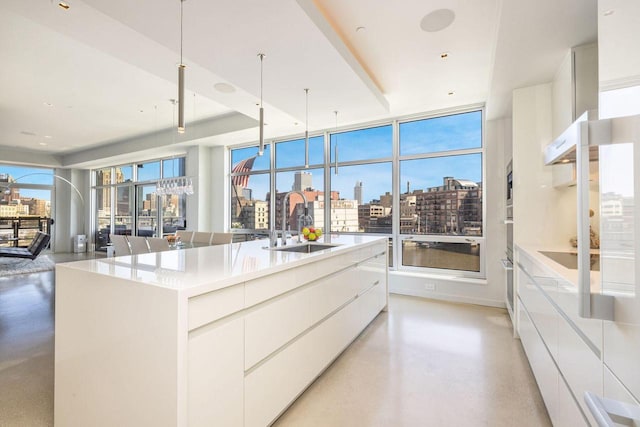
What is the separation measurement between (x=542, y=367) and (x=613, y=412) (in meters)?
1.70

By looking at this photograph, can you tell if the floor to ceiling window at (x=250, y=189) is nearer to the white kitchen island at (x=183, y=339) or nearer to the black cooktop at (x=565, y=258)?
the white kitchen island at (x=183, y=339)

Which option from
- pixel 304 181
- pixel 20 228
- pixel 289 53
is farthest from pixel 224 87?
pixel 20 228

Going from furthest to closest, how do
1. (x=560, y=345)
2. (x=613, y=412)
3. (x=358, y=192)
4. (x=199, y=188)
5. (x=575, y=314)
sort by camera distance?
(x=199, y=188)
(x=358, y=192)
(x=560, y=345)
(x=575, y=314)
(x=613, y=412)

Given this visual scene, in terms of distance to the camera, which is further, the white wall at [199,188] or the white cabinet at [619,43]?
the white wall at [199,188]

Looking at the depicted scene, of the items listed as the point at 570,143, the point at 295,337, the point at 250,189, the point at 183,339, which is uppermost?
the point at 250,189

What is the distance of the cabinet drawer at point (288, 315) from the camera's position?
58.9 inches

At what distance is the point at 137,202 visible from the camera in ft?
27.8

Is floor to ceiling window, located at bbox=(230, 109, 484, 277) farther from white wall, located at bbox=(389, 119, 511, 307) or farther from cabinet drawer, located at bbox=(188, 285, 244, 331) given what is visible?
cabinet drawer, located at bbox=(188, 285, 244, 331)

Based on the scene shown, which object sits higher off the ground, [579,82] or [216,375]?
[579,82]

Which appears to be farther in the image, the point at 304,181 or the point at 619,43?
the point at 304,181

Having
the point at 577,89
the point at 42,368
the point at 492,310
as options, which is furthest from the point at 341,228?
the point at 42,368

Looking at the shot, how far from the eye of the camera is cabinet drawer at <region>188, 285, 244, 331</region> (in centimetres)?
120

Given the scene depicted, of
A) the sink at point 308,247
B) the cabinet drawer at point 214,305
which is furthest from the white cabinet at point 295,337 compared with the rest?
the sink at point 308,247

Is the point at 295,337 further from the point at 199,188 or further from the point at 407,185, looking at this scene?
the point at 199,188
